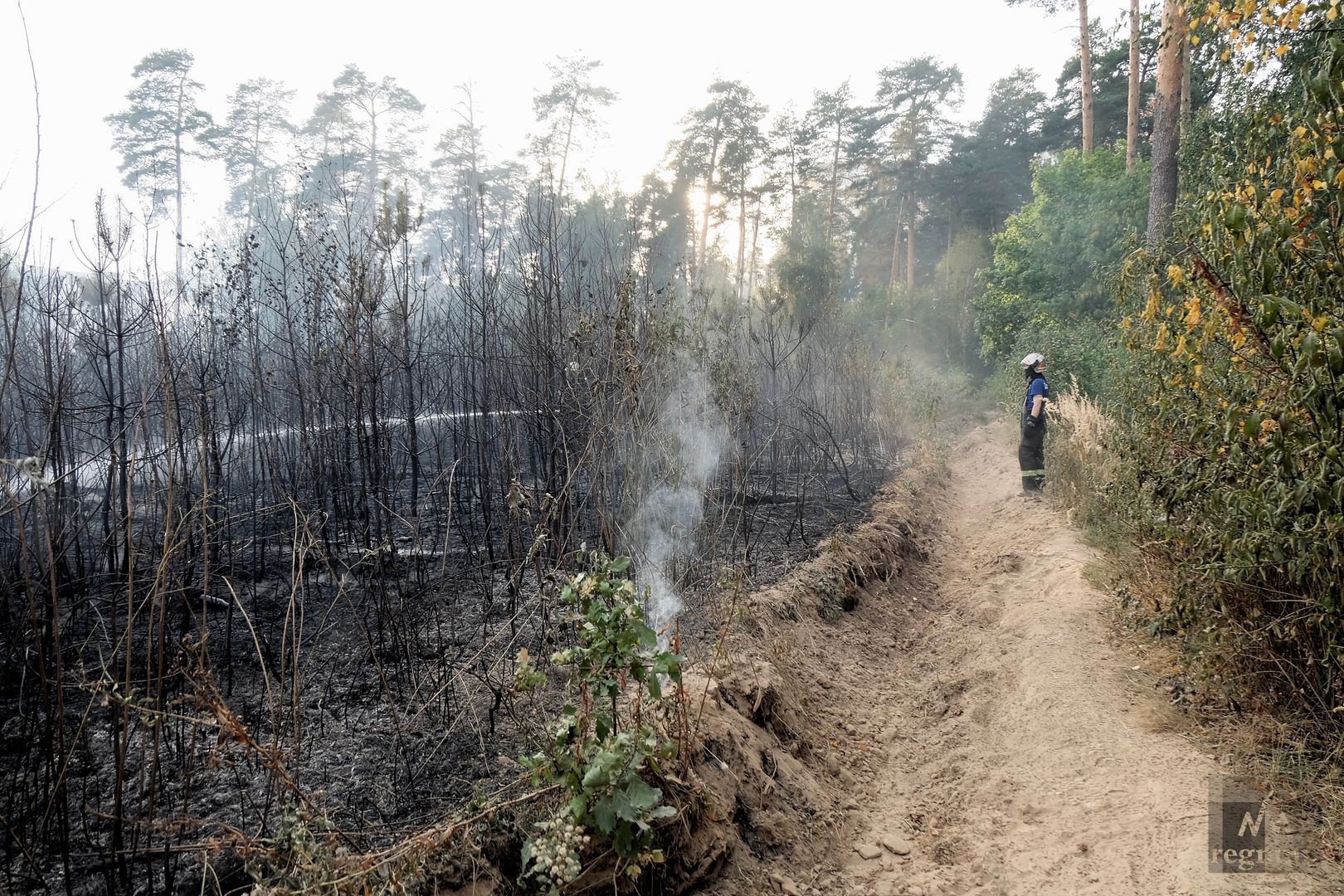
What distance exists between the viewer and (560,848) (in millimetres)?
2141

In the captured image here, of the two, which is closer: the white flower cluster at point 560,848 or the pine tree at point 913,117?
the white flower cluster at point 560,848

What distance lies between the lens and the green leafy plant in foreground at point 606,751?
7.70 ft

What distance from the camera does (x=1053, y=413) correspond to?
10594 millimetres

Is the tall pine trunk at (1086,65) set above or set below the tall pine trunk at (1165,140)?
above

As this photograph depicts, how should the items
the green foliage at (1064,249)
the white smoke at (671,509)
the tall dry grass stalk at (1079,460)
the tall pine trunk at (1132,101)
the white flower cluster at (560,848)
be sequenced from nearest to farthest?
1. the white flower cluster at (560,848)
2. the white smoke at (671,509)
3. the tall dry grass stalk at (1079,460)
4. the tall pine trunk at (1132,101)
5. the green foliage at (1064,249)

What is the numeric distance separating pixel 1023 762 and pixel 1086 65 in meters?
18.4

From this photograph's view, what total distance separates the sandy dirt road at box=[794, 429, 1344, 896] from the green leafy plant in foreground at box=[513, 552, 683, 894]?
109 centimetres

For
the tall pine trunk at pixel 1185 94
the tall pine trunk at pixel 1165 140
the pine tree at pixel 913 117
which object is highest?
the pine tree at pixel 913 117

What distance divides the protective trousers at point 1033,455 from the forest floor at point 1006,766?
9.87 ft

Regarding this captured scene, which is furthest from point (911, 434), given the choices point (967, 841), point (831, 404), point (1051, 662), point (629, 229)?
point (967, 841)

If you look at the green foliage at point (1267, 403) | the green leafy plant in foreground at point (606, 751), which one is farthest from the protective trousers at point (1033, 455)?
the green leafy plant in foreground at point (606, 751)

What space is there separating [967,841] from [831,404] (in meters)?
9.36

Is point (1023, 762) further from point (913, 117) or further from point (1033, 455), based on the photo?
point (913, 117)

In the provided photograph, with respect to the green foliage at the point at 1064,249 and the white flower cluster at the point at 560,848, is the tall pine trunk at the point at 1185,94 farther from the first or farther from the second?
the white flower cluster at the point at 560,848
